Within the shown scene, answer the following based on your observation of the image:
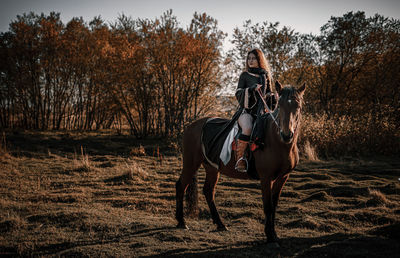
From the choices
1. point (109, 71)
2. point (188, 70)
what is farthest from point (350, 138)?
point (109, 71)

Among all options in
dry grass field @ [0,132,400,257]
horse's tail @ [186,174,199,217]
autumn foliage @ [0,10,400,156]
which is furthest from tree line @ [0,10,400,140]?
horse's tail @ [186,174,199,217]

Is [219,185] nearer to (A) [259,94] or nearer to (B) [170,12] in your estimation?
(A) [259,94]

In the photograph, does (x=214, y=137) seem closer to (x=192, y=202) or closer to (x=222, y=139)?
(x=222, y=139)

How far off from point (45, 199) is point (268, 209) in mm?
5144

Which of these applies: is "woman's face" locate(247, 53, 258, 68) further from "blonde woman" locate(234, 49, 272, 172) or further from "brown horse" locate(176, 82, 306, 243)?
"brown horse" locate(176, 82, 306, 243)

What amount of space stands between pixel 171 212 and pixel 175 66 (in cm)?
1015

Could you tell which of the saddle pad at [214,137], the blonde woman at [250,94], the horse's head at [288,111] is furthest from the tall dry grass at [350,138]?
the horse's head at [288,111]

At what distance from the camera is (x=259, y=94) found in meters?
3.69

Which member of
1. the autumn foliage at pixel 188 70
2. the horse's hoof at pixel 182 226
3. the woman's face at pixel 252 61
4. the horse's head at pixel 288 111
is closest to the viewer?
the horse's head at pixel 288 111

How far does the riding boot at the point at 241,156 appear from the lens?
3.83 metres

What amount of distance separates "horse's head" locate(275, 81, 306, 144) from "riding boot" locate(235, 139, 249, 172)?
2.36 feet

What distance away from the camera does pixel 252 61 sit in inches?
158

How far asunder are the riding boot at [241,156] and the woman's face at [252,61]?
1.19m

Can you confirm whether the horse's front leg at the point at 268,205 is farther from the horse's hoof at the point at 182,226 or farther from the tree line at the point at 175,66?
the tree line at the point at 175,66
